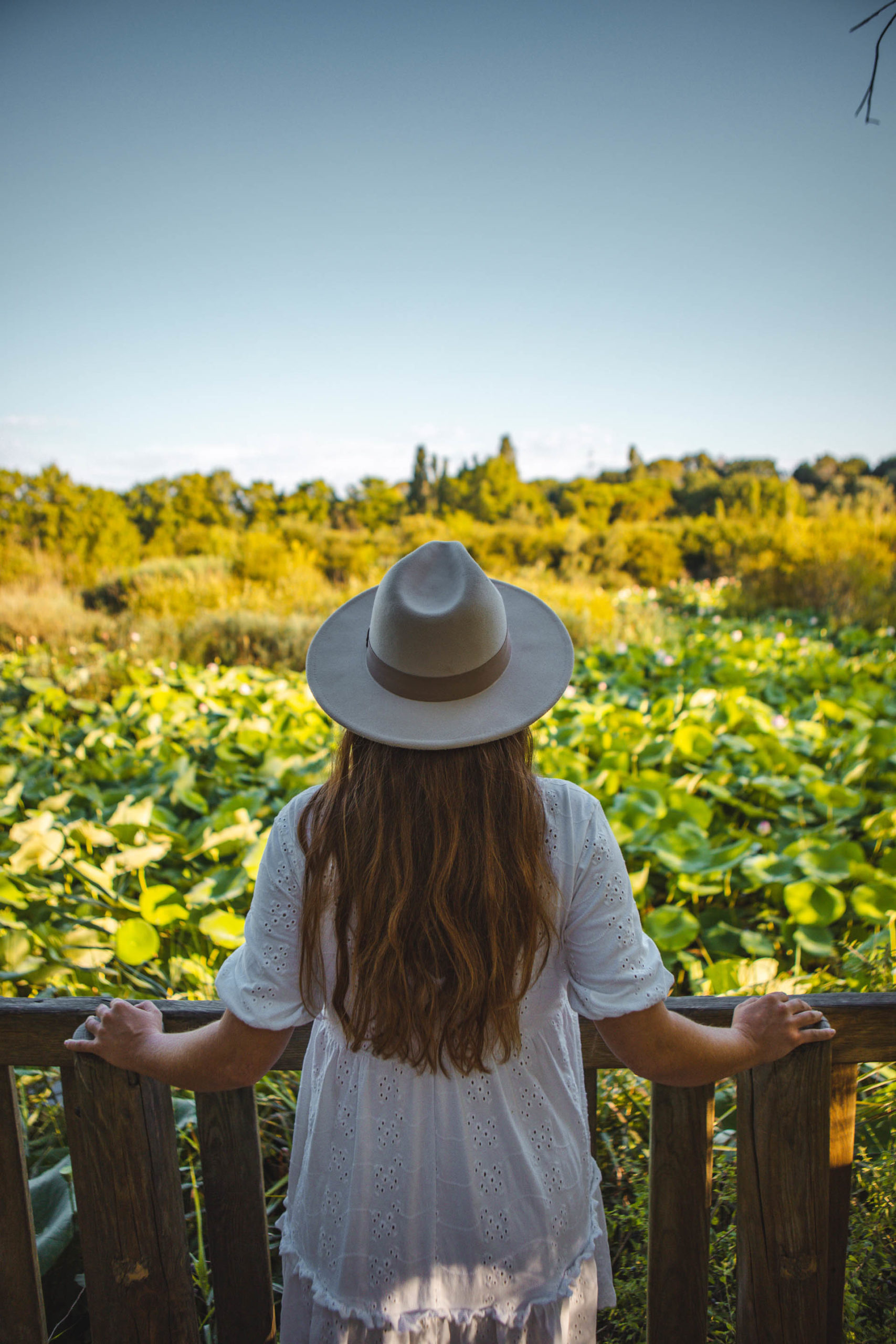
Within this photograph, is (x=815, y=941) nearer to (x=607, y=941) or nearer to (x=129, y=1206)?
(x=607, y=941)

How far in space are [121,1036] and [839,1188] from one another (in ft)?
3.44

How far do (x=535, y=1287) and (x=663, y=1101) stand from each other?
0.29m

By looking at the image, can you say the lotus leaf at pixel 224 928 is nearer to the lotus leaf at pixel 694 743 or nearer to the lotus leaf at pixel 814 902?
the lotus leaf at pixel 814 902

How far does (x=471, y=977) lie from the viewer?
0.73 m

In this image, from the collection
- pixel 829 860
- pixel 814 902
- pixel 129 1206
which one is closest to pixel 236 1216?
pixel 129 1206

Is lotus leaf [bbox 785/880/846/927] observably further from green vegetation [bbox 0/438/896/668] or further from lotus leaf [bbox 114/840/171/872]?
green vegetation [bbox 0/438/896/668]

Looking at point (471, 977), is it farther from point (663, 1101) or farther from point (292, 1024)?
point (663, 1101)

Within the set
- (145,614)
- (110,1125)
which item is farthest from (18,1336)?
(145,614)

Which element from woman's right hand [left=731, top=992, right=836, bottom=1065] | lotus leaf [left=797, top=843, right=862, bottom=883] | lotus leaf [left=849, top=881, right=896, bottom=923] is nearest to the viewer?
woman's right hand [left=731, top=992, right=836, bottom=1065]

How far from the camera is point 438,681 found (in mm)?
730

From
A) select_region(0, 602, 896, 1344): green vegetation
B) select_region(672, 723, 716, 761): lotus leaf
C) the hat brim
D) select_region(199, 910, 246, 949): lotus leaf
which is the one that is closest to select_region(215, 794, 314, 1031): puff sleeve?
the hat brim

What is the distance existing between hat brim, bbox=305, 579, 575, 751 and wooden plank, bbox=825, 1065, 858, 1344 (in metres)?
0.73

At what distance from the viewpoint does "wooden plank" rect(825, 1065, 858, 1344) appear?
0.99 m

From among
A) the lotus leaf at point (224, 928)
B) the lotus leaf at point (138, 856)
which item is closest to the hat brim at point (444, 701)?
the lotus leaf at point (224, 928)
